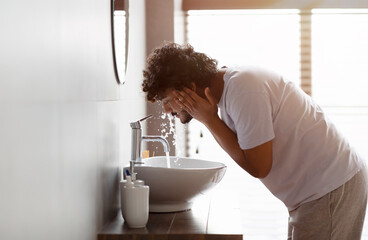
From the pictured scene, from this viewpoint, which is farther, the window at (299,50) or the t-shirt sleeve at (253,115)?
the window at (299,50)

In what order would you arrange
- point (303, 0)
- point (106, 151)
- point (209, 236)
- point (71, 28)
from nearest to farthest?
point (71, 28)
point (209, 236)
point (106, 151)
point (303, 0)

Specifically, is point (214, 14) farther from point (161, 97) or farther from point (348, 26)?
point (161, 97)

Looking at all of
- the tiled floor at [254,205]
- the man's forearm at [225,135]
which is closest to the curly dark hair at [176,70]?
the man's forearm at [225,135]

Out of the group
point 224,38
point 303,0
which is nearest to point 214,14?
point 224,38

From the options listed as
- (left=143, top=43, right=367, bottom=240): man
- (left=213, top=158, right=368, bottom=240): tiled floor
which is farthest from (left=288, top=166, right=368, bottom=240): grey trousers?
(left=213, top=158, right=368, bottom=240): tiled floor

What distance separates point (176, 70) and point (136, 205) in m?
0.46

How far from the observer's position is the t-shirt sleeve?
1482 millimetres

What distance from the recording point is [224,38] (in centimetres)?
373

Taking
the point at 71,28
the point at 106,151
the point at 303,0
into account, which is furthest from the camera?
the point at 303,0

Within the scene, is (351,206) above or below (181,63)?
below

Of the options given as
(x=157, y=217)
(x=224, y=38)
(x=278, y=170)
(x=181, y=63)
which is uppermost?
(x=224, y=38)

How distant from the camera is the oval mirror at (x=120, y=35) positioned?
1.97m

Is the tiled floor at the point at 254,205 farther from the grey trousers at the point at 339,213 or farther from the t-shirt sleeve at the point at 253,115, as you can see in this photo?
the t-shirt sleeve at the point at 253,115

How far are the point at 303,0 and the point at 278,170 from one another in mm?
2251
